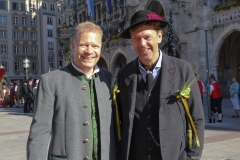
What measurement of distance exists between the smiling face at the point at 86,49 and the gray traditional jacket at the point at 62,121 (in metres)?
0.16

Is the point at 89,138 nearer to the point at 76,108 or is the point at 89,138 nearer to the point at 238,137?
the point at 76,108

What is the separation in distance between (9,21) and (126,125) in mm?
63525

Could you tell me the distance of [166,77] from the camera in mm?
3213

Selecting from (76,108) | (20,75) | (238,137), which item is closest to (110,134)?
(76,108)

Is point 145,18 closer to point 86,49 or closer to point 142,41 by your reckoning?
point 142,41

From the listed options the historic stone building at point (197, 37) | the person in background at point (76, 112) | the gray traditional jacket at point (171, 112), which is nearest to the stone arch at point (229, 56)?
the historic stone building at point (197, 37)

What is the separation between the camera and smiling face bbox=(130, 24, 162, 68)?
125 inches

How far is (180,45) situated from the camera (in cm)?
2344

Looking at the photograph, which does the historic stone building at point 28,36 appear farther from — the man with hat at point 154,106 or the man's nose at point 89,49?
the man's nose at point 89,49

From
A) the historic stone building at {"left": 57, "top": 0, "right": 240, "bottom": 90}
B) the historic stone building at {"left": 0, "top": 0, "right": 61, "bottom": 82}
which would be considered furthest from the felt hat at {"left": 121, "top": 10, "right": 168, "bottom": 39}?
the historic stone building at {"left": 0, "top": 0, "right": 61, "bottom": 82}

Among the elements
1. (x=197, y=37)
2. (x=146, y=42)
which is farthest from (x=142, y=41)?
(x=197, y=37)

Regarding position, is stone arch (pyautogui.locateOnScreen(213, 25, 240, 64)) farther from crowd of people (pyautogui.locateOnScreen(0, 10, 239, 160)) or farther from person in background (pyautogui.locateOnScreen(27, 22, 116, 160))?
person in background (pyautogui.locateOnScreen(27, 22, 116, 160))

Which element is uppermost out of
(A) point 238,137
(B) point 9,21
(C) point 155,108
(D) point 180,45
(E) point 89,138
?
(B) point 9,21

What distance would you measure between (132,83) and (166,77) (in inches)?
12.3
